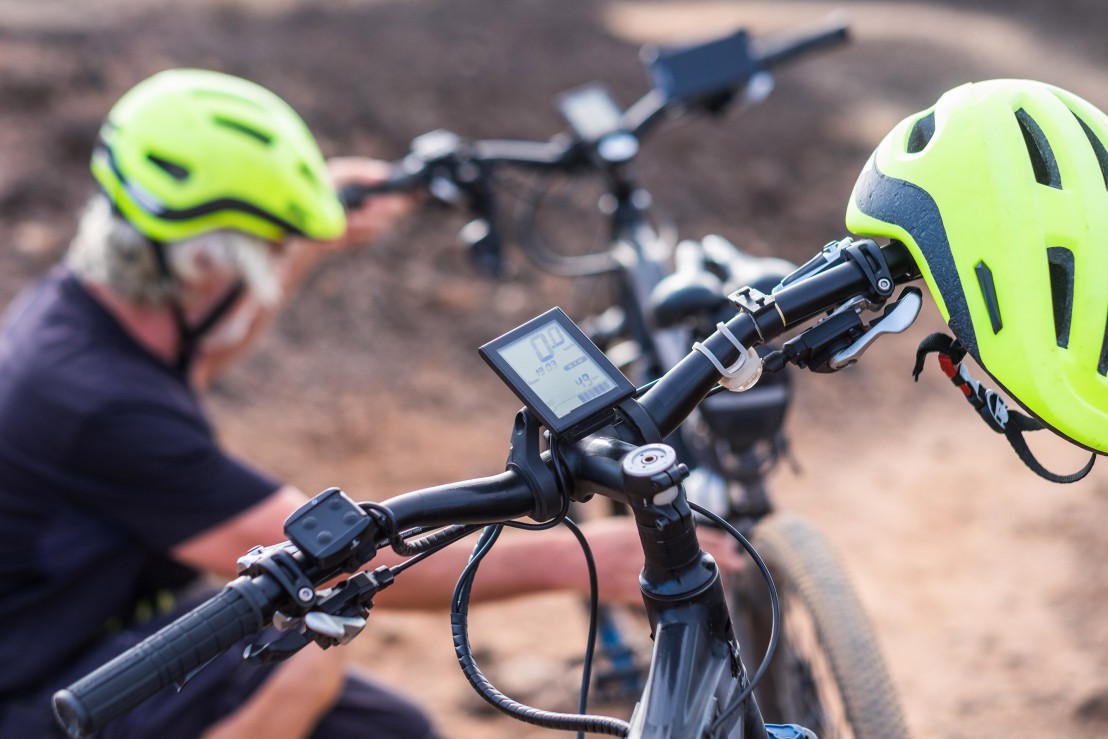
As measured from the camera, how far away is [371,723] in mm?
2836

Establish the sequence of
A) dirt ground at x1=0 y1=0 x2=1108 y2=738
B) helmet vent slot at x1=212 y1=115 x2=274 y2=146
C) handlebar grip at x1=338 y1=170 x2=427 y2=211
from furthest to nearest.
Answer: dirt ground at x1=0 y1=0 x2=1108 y2=738
handlebar grip at x1=338 y1=170 x2=427 y2=211
helmet vent slot at x1=212 y1=115 x2=274 y2=146

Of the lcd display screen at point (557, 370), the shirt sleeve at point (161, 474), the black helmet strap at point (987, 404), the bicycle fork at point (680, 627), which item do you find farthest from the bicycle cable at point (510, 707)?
the shirt sleeve at point (161, 474)

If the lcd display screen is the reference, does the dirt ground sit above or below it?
below

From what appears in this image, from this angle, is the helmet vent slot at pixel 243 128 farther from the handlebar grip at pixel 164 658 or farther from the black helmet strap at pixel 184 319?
the handlebar grip at pixel 164 658

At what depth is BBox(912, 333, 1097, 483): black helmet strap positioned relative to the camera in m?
1.32

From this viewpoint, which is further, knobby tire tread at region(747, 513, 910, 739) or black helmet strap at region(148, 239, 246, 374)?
black helmet strap at region(148, 239, 246, 374)

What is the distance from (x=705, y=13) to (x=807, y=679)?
9.76 meters

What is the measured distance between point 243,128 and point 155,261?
0.44 metres

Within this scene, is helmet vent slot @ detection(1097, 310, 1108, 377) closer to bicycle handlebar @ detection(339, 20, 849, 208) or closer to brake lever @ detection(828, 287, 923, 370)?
brake lever @ detection(828, 287, 923, 370)

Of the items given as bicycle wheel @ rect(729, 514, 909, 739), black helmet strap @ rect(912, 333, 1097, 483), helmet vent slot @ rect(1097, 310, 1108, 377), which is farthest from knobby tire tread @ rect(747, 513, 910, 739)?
helmet vent slot @ rect(1097, 310, 1108, 377)

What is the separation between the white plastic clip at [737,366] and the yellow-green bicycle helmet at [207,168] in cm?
183

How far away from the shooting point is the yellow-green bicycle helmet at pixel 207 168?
276 centimetres

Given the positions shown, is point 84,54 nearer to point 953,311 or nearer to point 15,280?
point 15,280

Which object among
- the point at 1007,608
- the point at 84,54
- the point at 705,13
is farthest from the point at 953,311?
the point at 705,13
